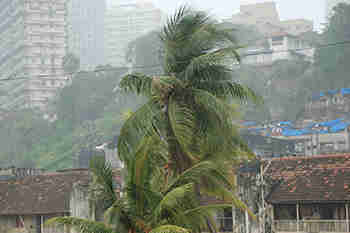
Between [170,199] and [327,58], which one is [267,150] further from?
[170,199]

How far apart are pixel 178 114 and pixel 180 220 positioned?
3052 mm

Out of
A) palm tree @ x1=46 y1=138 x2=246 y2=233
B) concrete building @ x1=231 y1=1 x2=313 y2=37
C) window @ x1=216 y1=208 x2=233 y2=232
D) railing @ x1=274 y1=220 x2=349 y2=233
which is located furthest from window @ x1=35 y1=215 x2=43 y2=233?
concrete building @ x1=231 y1=1 x2=313 y2=37

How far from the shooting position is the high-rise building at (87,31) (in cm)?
17064

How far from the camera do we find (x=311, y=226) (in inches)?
1184

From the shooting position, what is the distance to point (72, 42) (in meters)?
167

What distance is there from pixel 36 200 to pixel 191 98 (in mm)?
19774

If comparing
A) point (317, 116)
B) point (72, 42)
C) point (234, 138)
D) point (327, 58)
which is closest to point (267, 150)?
point (317, 116)

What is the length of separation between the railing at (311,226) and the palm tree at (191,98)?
45.1 feet

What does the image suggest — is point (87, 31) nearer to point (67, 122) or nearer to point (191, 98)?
point (67, 122)

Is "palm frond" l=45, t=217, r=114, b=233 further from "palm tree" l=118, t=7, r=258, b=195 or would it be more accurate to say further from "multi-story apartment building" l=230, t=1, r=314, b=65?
"multi-story apartment building" l=230, t=1, r=314, b=65

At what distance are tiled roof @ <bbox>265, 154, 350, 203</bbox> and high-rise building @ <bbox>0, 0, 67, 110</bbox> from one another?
328ft

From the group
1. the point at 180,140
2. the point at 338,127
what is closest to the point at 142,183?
the point at 180,140

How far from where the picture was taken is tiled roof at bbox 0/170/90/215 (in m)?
33.2

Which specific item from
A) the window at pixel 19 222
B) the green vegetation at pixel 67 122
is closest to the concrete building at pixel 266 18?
the green vegetation at pixel 67 122
